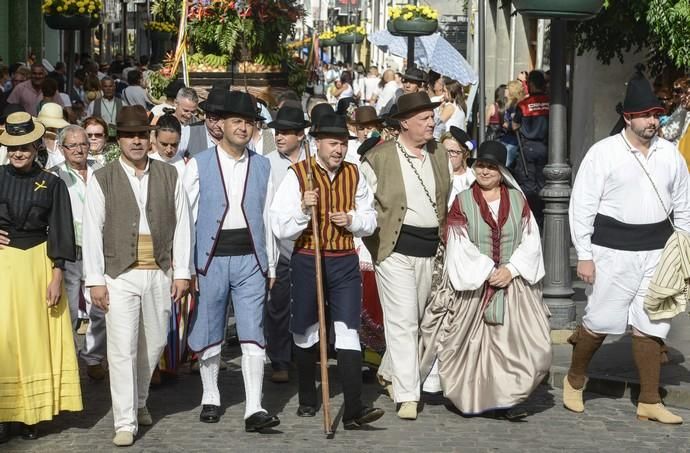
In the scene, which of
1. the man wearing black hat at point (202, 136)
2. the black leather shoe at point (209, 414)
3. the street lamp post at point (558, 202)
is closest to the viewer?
the black leather shoe at point (209, 414)

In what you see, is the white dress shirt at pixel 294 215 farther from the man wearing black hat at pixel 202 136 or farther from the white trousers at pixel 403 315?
the man wearing black hat at pixel 202 136

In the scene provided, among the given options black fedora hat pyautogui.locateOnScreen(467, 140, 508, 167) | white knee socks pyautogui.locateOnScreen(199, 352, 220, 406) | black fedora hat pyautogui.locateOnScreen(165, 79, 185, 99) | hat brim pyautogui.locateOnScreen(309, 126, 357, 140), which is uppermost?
black fedora hat pyautogui.locateOnScreen(165, 79, 185, 99)

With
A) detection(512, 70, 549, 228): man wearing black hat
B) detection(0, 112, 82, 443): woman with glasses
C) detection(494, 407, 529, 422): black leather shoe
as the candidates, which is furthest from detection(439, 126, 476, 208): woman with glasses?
detection(512, 70, 549, 228): man wearing black hat

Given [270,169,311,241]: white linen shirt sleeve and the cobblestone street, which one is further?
[270,169,311,241]: white linen shirt sleeve

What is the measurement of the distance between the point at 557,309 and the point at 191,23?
18.5 ft

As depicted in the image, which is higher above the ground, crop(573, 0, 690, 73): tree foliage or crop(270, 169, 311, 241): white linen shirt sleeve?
crop(573, 0, 690, 73): tree foliage

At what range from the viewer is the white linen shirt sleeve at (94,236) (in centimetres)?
851

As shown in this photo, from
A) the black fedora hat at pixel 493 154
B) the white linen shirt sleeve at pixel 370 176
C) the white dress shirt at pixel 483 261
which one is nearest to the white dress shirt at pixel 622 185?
the white dress shirt at pixel 483 261

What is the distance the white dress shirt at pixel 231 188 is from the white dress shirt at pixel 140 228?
0.49ft

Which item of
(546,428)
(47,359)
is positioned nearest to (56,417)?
(47,359)

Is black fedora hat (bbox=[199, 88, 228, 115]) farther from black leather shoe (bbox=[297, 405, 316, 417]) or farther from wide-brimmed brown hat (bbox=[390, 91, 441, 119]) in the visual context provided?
black leather shoe (bbox=[297, 405, 316, 417])

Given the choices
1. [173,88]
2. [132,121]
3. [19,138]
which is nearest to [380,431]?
[132,121]

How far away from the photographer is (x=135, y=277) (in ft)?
28.3

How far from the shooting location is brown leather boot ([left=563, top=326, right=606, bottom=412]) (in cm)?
942
